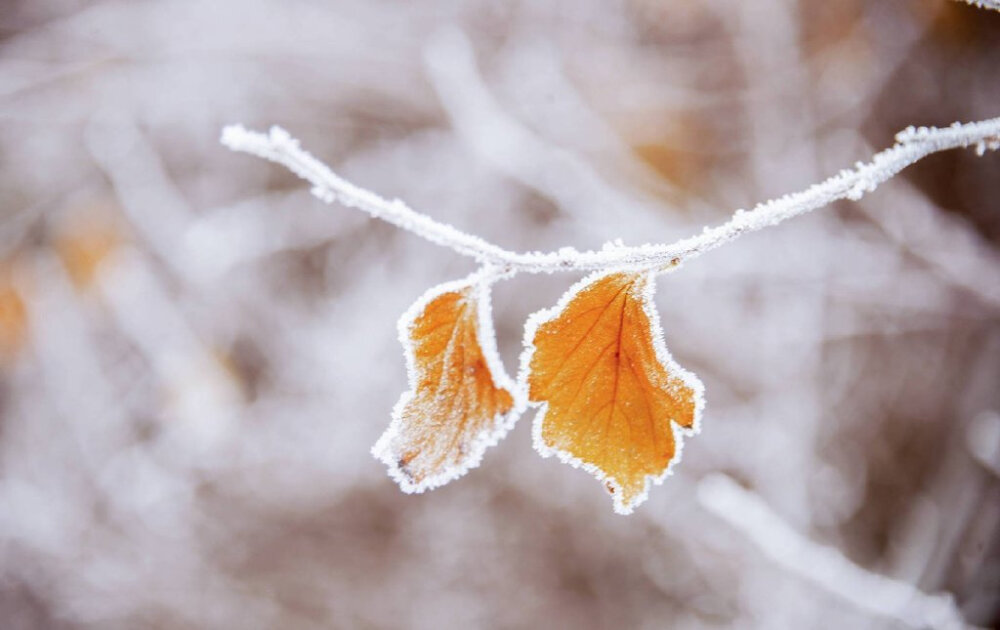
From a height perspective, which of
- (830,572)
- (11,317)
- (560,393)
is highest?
(11,317)

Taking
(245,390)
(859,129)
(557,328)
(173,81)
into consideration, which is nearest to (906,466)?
(859,129)

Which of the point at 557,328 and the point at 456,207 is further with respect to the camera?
the point at 456,207

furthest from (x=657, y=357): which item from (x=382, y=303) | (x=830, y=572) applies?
(x=382, y=303)

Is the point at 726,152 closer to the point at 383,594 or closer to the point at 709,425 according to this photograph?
the point at 709,425

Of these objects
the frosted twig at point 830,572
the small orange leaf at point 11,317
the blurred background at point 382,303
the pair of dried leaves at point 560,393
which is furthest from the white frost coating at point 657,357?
the small orange leaf at point 11,317

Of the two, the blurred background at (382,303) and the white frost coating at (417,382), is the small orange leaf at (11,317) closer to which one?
the blurred background at (382,303)

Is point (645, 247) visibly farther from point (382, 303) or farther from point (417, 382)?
point (382, 303)

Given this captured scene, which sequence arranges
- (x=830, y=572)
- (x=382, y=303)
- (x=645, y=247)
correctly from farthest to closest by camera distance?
(x=382, y=303)
(x=830, y=572)
(x=645, y=247)

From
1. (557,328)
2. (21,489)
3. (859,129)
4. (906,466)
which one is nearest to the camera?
(557,328)
